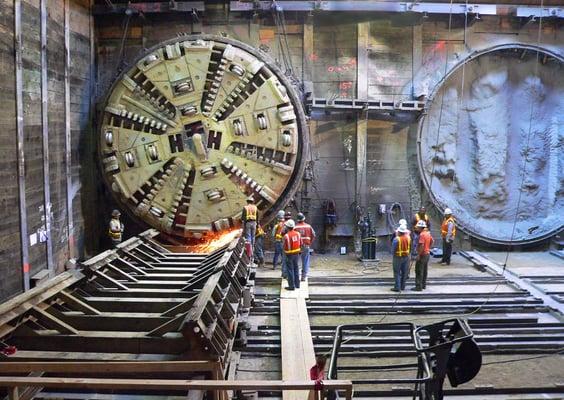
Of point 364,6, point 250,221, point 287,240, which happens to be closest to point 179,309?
point 287,240

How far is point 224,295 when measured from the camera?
673 centimetres

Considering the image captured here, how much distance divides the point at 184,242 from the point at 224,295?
653 centimetres

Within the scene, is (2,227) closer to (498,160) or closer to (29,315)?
(29,315)

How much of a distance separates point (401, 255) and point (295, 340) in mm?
3435

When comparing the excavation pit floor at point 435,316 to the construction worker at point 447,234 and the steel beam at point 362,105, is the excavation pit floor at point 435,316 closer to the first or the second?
the construction worker at point 447,234

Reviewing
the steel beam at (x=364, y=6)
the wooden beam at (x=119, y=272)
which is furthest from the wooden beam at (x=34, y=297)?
the steel beam at (x=364, y=6)

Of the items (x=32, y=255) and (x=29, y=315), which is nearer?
(x=29, y=315)

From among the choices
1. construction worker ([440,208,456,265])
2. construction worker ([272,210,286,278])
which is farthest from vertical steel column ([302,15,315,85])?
construction worker ([440,208,456,265])

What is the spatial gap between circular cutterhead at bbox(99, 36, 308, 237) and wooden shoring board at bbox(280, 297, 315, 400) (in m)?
3.49

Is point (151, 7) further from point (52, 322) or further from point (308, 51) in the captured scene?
point (52, 322)

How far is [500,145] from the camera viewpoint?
15.3 metres

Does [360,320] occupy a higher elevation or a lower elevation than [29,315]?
lower

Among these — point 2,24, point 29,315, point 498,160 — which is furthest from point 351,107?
point 29,315

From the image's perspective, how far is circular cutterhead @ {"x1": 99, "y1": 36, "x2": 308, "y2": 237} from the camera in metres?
12.5
